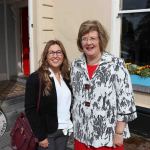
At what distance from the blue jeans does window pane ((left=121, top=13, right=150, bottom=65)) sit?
9.08 feet

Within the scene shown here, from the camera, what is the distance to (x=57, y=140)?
8.86ft

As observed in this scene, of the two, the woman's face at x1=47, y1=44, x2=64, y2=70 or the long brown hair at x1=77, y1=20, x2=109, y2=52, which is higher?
the long brown hair at x1=77, y1=20, x2=109, y2=52

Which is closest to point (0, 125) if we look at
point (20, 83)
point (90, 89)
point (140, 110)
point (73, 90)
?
point (73, 90)

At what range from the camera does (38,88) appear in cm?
247

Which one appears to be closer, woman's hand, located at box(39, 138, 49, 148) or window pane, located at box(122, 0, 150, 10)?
woman's hand, located at box(39, 138, 49, 148)

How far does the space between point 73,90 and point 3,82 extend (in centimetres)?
670

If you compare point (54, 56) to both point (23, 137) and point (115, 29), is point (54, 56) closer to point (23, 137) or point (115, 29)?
point (23, 137)

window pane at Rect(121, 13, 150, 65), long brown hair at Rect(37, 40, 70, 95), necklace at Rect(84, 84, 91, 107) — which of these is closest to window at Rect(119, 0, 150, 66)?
window pane at Rect(121, 13, 150, 65)

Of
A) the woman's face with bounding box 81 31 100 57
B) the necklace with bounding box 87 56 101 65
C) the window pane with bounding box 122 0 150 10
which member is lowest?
the necklace with bounding box 87 56 101 65

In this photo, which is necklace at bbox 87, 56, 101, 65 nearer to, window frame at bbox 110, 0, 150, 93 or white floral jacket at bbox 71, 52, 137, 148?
white floral jacket at bbox 71, 52, 137, 148

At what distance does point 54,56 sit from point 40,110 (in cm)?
49

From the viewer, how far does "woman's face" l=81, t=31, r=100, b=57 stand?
2.32 m

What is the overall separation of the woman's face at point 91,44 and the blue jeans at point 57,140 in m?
0.80

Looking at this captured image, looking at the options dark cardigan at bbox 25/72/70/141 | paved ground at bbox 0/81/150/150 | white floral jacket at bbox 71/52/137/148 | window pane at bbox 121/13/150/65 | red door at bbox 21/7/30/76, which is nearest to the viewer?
white floral jacket at bbox 71/52/137/148
